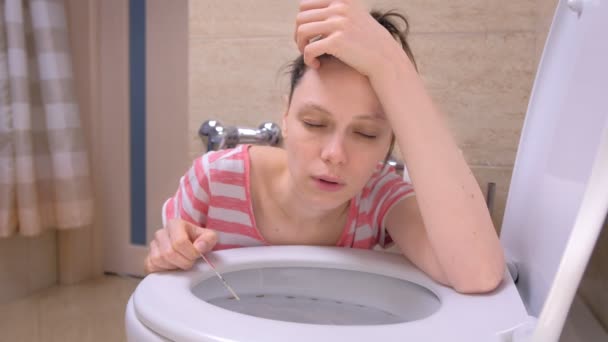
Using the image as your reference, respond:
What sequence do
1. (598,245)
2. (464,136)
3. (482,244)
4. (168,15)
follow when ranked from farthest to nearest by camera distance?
1. (168,15)
2. (464,136)
3. (598,245)
4. (482,244)

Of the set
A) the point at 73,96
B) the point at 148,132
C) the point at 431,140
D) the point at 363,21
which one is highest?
the point at 363,21

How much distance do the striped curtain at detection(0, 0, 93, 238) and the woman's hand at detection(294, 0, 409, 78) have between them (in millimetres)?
1197

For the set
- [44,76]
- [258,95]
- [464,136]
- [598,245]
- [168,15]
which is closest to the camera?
[598,245]

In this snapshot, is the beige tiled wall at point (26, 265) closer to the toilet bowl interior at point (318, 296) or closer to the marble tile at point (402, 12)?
the marble tile at point (402, 12)

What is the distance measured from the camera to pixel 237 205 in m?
0.83

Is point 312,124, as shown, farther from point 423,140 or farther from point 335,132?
point 423,140

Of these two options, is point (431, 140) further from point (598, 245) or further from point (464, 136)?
point (464, 136)

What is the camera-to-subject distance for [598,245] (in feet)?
2.25

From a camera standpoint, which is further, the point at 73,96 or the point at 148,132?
the point at 148,132

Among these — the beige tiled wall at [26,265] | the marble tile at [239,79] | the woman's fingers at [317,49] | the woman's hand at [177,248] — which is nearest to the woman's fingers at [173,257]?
the woman's hand at [177,248]

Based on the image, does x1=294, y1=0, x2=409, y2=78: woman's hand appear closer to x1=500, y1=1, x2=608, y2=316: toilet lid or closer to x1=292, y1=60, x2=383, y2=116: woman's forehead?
x1=292, y1=60, x2=383, y2=116: woman's forehead

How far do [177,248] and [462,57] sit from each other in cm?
76

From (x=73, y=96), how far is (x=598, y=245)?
1.49m

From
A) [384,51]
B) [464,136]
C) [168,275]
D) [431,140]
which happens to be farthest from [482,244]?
[464,136]
